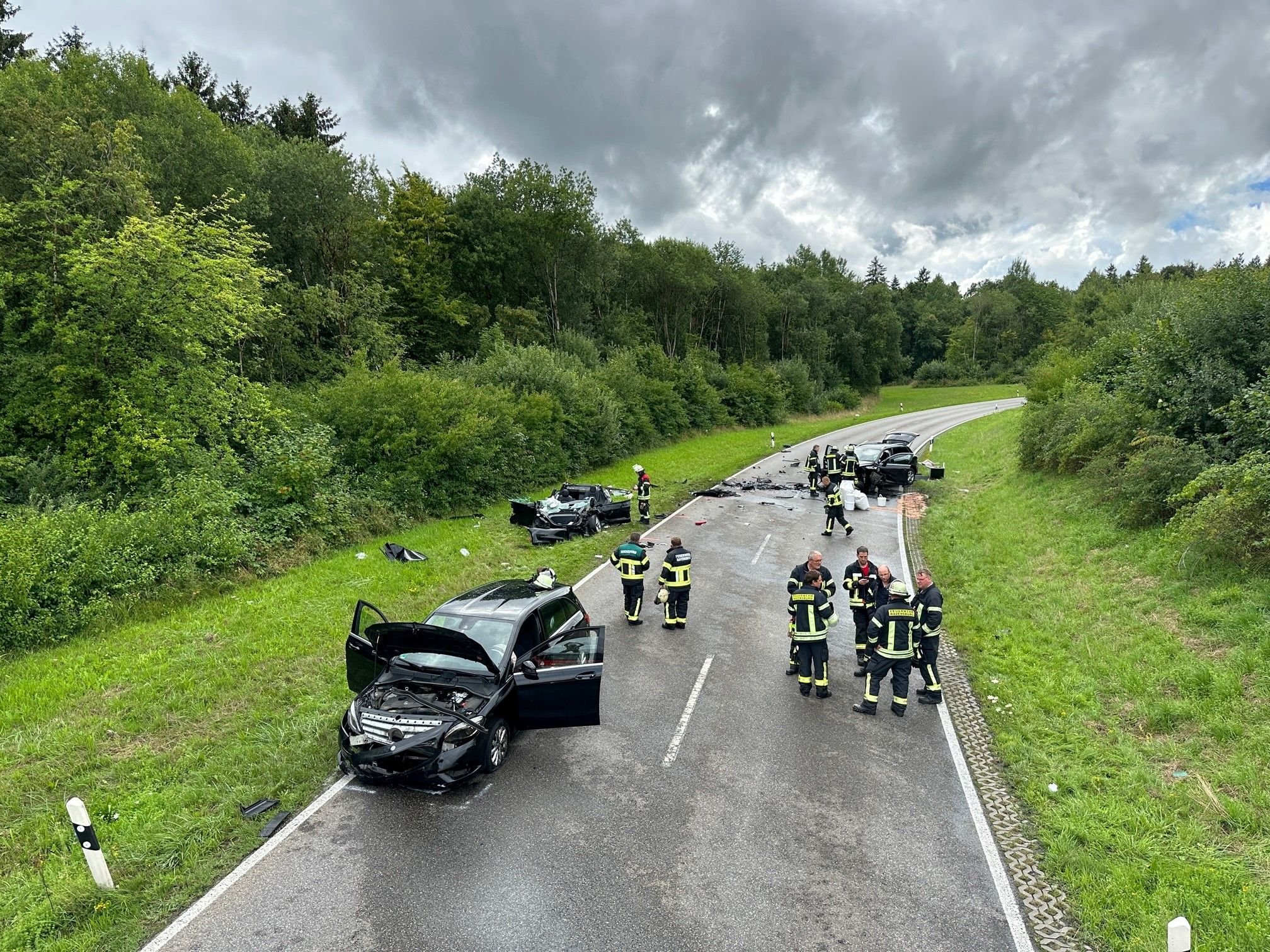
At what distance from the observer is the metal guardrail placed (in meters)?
4.92

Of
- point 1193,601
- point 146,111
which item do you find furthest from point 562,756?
point 146,111

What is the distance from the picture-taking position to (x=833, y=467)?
65.7 ft

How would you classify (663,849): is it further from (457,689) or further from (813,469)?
(813,469)

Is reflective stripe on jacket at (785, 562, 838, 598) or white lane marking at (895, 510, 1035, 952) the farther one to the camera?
reflective stripe on jacket at (785, 562, 838, 598)

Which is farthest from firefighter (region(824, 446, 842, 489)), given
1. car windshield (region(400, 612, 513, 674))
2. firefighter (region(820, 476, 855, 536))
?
car windshield (region(400, 612, 513, 674))

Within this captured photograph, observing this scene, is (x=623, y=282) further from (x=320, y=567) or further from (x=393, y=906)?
(x=393, y=906)

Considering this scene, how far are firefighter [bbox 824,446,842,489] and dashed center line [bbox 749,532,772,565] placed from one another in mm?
3204

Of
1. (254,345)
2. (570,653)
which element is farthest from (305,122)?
(570,653)

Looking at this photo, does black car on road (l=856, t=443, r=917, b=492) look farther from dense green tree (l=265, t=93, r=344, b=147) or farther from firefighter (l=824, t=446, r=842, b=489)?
dense green tree (l=265, t=93, r=344, b=147)

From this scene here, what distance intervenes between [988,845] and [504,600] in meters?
5.85

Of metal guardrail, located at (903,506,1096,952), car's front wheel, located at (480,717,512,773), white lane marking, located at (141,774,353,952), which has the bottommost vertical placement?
metal guardrail, located at (903,506,1096,952)

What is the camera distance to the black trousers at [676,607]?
10.8 metres

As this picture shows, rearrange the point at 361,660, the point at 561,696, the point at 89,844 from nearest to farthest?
the point at 89,844
the point at 561,696
the point at 361,660

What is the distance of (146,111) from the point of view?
23.1 metres
